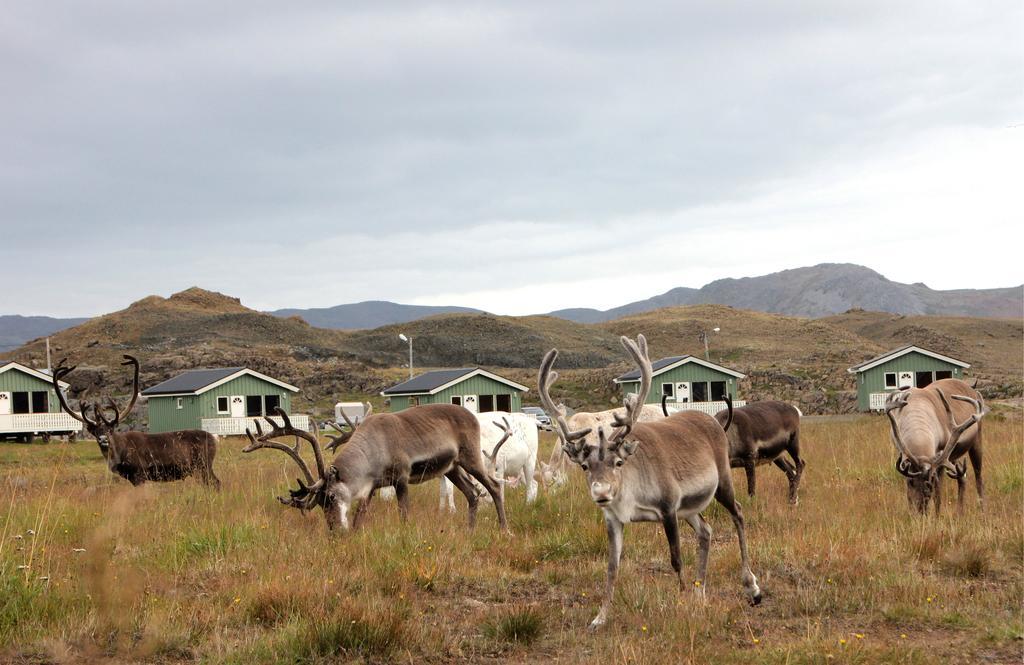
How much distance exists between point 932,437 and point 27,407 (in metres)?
46.9

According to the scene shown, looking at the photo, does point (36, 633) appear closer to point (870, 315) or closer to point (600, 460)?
point (600, 460)

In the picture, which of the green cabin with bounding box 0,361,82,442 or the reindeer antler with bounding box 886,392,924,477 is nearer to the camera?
the reindeer antler with bounding box 886,392,924,477

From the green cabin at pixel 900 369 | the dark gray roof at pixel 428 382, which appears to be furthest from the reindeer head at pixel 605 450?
the green cabin at pixel 900 369

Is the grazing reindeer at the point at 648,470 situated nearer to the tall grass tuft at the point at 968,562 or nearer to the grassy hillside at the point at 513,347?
the tall grass tuft at the point at 968,562

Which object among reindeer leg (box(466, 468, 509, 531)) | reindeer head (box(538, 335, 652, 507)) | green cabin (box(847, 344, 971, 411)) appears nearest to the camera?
reindeer head (box(538, 335, 652, 507))

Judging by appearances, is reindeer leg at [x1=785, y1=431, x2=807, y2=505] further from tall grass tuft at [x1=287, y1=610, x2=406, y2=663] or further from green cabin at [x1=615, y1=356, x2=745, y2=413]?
green cabin at [x1=615, y1=356, x2=745, y2=413]

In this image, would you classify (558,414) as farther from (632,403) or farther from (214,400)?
(214,400)

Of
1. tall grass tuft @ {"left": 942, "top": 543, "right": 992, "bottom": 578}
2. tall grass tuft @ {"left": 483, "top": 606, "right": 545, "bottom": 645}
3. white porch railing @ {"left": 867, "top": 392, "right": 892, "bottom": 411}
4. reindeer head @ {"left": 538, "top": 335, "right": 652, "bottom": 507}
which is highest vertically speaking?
reindeer head @ {"left": 538, "top": 335, "right": 652, "bottom": 507}

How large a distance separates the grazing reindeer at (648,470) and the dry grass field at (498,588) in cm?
58

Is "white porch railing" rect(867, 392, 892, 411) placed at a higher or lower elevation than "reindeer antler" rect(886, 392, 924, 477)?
lower

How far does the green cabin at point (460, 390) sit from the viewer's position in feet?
153

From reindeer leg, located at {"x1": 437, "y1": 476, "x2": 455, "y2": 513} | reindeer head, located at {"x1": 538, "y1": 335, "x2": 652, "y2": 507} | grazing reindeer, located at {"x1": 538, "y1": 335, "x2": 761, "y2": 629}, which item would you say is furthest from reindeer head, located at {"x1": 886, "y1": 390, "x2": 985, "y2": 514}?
reindeer leg, located at {"x1": 437, "y1": 476, "x2": 455, "y2": 513}

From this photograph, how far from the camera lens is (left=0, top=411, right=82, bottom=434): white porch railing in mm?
44938

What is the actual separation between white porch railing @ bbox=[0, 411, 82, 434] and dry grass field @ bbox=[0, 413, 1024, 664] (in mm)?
37081
